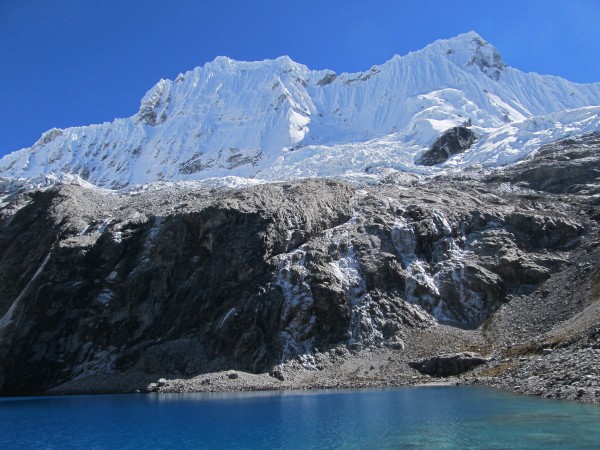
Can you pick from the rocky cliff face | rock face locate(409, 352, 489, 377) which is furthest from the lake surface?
the rocky cliff face

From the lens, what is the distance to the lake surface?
33.2 m

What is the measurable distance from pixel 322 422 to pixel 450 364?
30.4 meters

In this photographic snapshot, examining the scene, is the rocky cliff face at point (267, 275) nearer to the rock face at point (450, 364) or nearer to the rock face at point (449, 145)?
the rock face at point (450, 364)

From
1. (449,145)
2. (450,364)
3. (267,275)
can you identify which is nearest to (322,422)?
(450,364)

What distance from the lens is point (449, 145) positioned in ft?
555

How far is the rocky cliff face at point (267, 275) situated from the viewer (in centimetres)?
7769

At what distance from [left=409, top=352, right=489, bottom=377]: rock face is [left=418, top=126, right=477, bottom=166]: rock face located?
10001 cm

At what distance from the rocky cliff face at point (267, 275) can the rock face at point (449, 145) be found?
2397 inches

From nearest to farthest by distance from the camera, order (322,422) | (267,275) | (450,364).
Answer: (322,422), (450,364), (267,275)

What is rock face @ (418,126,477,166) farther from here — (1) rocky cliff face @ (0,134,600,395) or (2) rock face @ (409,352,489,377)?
(2) rock face @ (409,352,489,377)

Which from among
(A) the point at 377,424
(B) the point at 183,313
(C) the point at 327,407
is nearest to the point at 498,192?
(B) the point at 183,313

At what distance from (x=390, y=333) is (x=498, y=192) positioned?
43.7m

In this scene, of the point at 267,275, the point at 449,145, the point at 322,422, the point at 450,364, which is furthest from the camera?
the point at 449,145

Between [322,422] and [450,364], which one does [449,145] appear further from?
[322,422]
